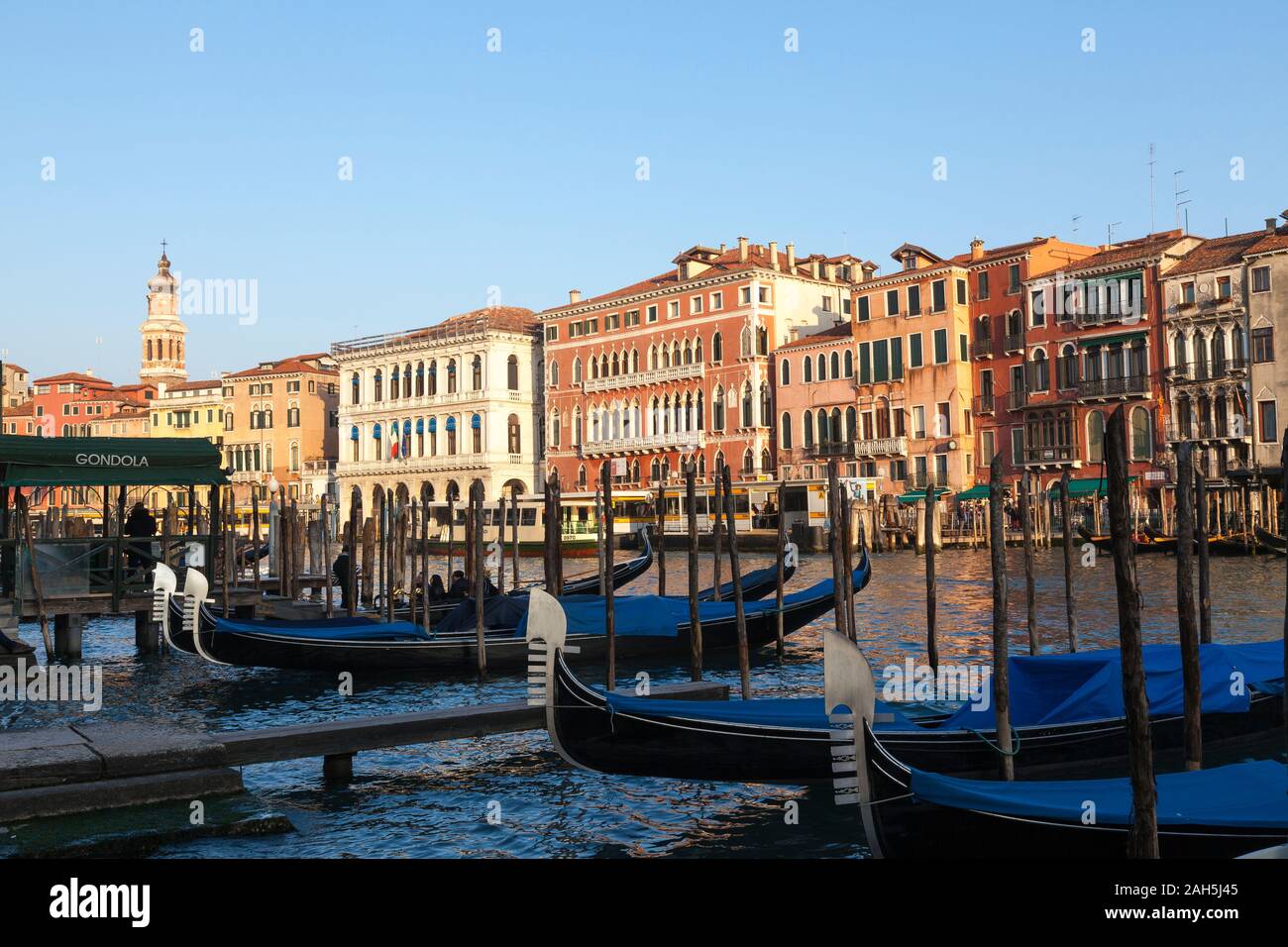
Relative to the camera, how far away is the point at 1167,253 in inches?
1265

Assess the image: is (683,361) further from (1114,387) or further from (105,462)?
(105,462)

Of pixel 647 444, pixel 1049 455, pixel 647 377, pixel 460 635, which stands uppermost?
pixel 647 377

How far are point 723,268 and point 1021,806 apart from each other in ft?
123

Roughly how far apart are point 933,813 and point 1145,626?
38.8ft

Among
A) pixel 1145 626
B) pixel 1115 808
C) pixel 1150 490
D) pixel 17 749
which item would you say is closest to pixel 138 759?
pixel 17 749

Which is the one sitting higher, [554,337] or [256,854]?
[554,337]

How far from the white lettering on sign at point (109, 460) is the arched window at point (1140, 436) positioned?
25.9 m

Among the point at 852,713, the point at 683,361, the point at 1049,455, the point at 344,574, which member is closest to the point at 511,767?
the point at 852,713

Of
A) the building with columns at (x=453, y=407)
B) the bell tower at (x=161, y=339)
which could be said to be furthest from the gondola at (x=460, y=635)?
the bell tower at (x=161, y=339)

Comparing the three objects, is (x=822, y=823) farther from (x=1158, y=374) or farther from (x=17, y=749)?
(x=1158, y=374)

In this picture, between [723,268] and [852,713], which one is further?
[723,268]

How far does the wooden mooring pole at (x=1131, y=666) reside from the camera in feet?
15.6

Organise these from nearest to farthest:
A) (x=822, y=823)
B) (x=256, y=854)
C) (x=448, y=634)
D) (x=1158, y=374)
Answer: (x=256, y=854) < (x=822, y=823) < (x=448, y=634) < (x=1158, y=374)

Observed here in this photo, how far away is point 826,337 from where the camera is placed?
130ft
